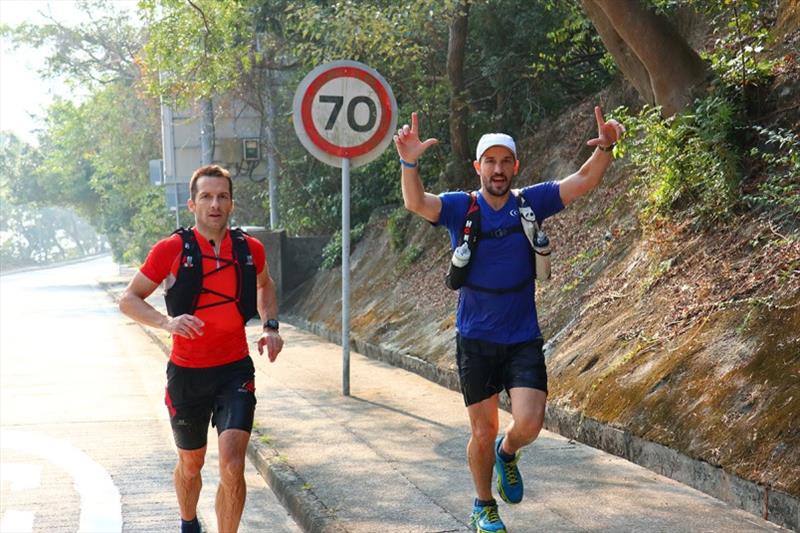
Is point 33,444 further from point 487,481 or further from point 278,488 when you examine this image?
point 487,481

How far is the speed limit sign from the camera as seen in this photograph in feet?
32.8

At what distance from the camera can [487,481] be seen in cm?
534

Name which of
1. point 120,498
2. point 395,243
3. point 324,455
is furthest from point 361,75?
point 395,243

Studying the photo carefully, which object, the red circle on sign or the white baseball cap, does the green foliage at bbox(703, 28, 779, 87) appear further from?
the white baseball cap

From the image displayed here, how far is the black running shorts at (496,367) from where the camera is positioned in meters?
5.34

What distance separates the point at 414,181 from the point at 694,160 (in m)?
3.91

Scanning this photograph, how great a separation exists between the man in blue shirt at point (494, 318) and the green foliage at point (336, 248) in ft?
44.8

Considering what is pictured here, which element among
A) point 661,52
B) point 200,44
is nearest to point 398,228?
point 200,44

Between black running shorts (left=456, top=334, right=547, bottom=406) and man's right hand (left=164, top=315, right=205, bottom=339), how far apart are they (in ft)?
4.23

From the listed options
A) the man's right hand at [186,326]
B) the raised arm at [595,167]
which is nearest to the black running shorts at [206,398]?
the man's right hand at [186,326]

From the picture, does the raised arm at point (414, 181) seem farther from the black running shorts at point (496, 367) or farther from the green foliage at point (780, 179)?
the green foliage at point (780, 179)

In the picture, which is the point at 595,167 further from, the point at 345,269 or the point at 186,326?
the point at 345,269

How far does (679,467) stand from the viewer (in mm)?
6117

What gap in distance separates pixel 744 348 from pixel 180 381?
10.3 feet
